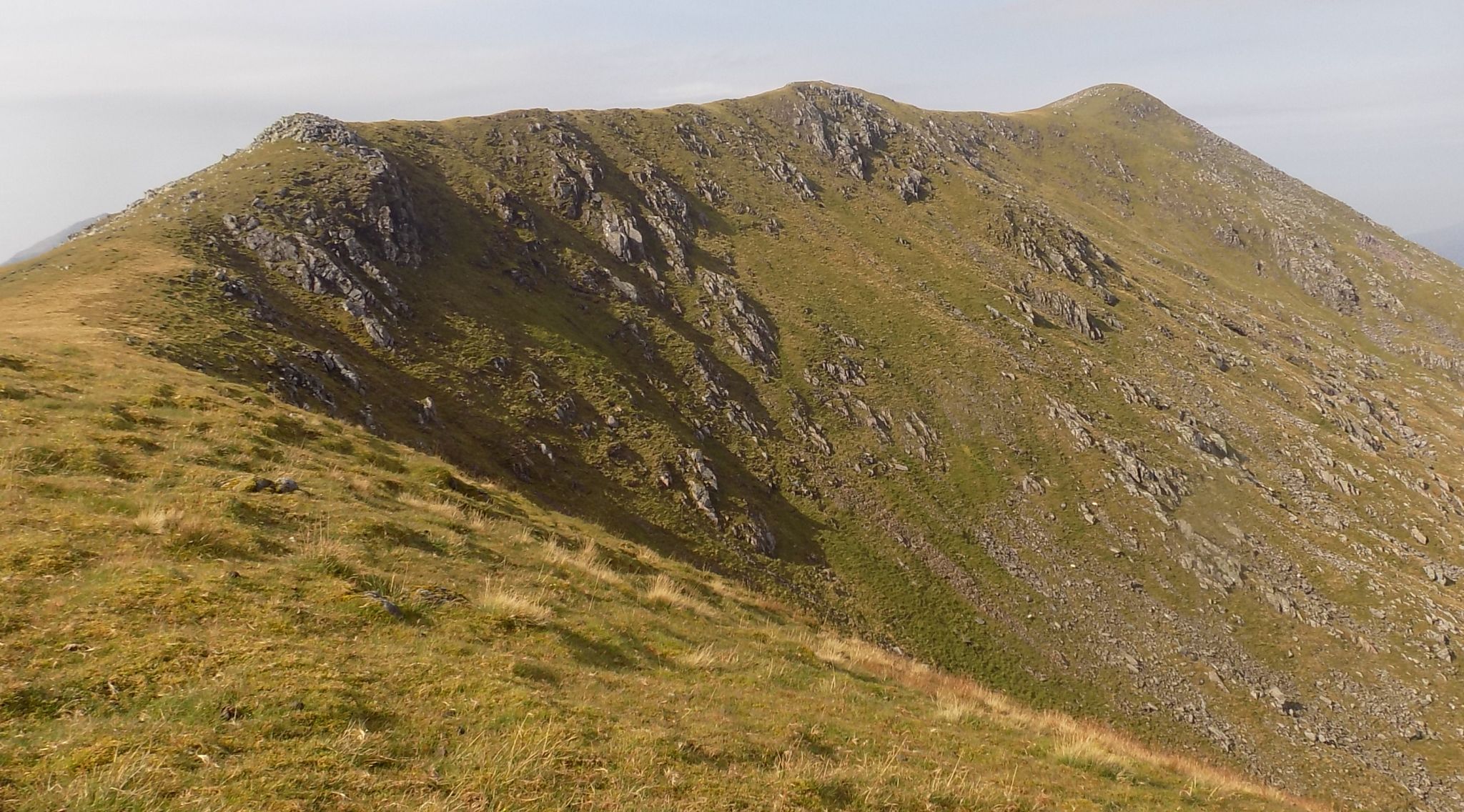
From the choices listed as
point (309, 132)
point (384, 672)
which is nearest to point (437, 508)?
point (384, 672)

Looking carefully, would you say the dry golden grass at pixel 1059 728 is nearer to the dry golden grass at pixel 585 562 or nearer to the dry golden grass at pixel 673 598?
the dry golden grass at pixel 673 598

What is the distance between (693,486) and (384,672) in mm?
39217

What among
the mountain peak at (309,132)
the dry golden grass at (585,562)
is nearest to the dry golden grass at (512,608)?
the dry golden grass at (585,562)

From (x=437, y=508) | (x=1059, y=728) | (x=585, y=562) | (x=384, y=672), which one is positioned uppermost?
Result: (x=384, y=672)

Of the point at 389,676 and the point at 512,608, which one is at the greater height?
the point at 389,676

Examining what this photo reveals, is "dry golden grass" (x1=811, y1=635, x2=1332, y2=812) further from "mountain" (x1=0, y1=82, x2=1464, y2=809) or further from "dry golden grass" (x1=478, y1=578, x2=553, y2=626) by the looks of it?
"dry golden grass" (x1=478, y1=578, x2=553, y2=626)

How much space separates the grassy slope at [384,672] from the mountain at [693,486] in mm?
95

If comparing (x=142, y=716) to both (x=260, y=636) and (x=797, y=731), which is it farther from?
(x=797, y=731)

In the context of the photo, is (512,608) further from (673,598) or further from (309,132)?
(309,132)

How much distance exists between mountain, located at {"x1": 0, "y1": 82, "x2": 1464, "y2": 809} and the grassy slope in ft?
0.31

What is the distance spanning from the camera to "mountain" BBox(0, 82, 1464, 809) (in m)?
8.38

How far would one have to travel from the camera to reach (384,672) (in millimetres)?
8797

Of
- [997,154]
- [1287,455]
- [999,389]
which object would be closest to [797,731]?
[999,389]

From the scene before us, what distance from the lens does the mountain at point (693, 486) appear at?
838 cm
